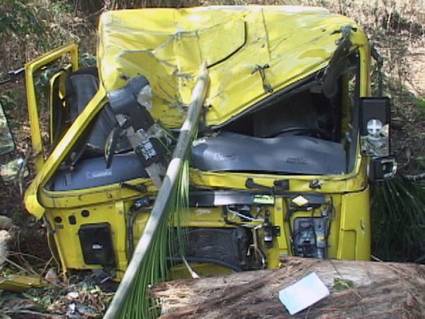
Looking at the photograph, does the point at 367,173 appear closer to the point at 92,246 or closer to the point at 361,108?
the point at 361,108

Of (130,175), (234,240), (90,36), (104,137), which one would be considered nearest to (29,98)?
(104,137)

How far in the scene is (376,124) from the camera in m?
4.37

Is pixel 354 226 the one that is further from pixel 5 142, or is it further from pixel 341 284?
pixel 5 142

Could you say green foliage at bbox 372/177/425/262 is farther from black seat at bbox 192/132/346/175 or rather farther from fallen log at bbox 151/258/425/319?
fallen log at bbox 151/258/425/319

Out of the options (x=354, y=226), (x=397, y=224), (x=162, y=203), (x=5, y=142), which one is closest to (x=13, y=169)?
(x=5, y=142)

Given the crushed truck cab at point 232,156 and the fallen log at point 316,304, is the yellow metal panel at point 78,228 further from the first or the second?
the fallen log at point 316,304

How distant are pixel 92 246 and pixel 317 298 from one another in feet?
5.32

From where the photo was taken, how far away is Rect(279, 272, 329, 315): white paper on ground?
146 inches

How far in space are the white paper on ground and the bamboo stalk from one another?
0.73 meters

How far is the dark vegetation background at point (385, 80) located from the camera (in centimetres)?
596

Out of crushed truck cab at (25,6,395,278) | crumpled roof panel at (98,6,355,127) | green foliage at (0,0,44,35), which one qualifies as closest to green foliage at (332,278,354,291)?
crushed truck cab at (25,6,395,278)

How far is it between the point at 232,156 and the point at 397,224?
2.03 metres

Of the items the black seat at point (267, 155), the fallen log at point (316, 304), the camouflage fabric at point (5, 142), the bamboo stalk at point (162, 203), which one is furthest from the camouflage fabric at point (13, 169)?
the fallen log at point (316, 304)

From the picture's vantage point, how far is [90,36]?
10.4 meters
